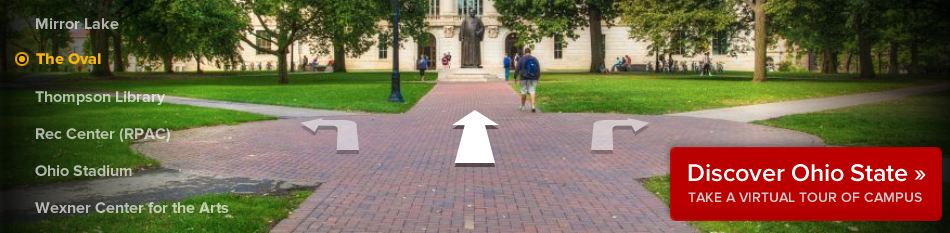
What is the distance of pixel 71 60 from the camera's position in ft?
17.2

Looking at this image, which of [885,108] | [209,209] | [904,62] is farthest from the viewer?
[904,62]

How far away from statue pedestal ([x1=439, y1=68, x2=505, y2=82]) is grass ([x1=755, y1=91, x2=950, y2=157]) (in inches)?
932

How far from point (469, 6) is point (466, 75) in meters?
32.7

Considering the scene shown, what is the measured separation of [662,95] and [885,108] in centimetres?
813

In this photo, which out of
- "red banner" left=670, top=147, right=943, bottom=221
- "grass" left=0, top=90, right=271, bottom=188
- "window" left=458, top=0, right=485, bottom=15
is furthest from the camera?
"window" left=458, top=0, right=485, bottom=15

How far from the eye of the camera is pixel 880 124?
1670cm

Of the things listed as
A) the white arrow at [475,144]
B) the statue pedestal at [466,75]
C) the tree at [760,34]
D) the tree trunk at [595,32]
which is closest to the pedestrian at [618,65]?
the tree trunk at [595,32]

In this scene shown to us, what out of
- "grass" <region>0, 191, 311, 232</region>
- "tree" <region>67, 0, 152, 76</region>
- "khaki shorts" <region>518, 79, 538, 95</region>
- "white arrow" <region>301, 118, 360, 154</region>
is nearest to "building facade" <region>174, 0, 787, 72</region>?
"tree" <region>67, 0, 152, 76</region>

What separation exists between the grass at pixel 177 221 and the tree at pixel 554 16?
49.3m

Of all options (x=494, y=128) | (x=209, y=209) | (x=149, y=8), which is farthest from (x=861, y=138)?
(x=149, y=8)

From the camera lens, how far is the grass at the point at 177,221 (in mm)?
6098

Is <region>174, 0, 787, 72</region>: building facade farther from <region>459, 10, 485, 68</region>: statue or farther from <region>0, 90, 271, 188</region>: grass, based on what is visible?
<region>0, 90, 271, 188</region>: grass

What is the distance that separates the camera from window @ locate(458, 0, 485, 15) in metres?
76.5

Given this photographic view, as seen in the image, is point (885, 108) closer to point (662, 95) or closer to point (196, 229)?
point (662, 95)
